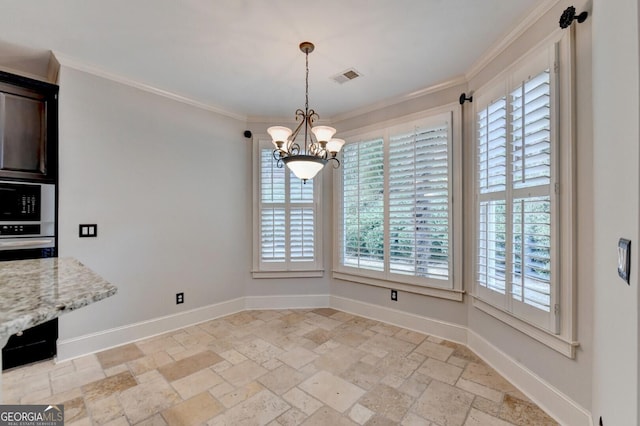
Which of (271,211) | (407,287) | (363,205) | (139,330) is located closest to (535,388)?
(407,287)

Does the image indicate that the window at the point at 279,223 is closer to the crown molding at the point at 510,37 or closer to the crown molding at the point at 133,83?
the crown molding at the point at 133,83

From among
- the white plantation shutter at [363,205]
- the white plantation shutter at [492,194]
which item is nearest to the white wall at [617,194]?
the white plantation shutter at [492,194]

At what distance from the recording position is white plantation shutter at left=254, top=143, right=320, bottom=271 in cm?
400

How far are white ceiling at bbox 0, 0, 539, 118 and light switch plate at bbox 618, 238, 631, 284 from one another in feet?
6.19

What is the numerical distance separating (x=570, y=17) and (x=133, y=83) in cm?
372

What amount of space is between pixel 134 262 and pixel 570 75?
13.1 feet

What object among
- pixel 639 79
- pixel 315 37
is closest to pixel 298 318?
pixel 315 37

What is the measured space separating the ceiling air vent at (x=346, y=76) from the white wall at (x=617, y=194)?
77.0 inches

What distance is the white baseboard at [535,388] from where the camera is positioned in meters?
1.78

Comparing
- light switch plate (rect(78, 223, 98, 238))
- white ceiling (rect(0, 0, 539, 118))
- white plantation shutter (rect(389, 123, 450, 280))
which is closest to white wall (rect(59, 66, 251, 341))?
light switch plate (rect(78, 223, 98, 238))

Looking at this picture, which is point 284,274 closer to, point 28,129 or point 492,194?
point 492,194

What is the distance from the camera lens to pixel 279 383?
89.4 inches

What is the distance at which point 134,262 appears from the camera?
305 centimetres

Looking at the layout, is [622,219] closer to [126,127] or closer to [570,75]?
[570,75]
